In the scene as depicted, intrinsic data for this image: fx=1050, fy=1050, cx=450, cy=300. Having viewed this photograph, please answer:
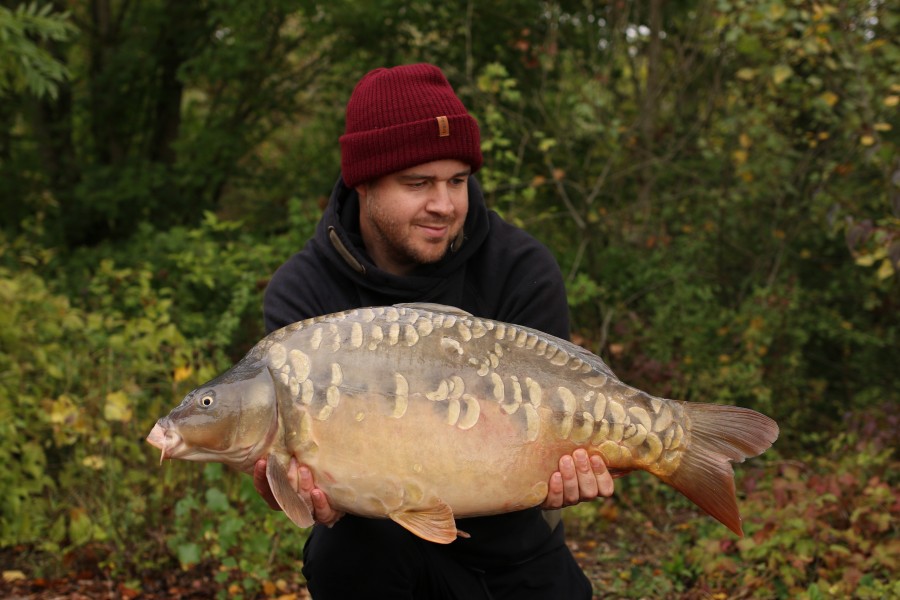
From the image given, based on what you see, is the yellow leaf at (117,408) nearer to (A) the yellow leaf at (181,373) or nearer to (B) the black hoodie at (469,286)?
(A) the yellow leaf at (181,373)

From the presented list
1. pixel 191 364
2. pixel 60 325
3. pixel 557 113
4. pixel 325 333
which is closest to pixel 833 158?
pixel 557 113

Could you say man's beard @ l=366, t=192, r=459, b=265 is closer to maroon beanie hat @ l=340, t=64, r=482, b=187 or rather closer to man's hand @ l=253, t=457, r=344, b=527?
maroon beanie hat @ l=340, t=64, r=482, b=187

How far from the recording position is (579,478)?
1878 mm

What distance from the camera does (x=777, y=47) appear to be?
496 cm

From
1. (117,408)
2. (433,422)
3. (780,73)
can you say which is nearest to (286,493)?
(433,422)

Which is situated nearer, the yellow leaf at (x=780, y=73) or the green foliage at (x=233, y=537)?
the green foliage at (x=233, y=537)

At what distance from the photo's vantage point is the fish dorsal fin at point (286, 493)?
1.77m

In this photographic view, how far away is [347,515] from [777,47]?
3711mm

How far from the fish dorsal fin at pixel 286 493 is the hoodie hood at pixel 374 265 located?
1.86 ft

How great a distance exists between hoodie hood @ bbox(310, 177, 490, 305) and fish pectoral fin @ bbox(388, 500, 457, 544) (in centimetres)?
58

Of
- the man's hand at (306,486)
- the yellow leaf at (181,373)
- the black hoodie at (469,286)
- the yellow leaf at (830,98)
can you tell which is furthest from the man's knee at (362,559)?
the yellow leaf at (830,98)

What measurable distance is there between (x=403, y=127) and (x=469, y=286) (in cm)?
41

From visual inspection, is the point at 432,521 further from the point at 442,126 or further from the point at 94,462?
the point at 94,462

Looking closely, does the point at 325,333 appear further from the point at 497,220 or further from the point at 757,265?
the point at 757,265
